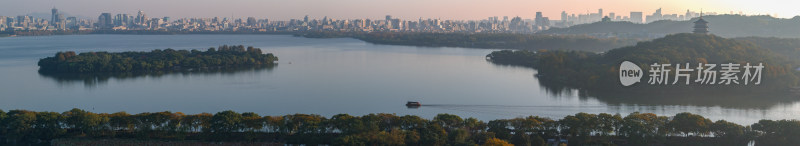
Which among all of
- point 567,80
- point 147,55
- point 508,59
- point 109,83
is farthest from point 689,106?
point 147,55

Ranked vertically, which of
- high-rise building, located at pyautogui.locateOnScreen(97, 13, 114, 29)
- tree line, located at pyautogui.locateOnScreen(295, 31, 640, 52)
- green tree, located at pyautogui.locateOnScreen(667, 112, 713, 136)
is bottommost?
green tree, located at pyautogui.locateOnScreen(667, 112, 713, 136)

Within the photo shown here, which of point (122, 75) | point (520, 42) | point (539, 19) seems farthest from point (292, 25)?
point (122, 75)

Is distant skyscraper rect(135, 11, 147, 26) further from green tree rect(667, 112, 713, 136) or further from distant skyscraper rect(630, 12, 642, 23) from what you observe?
green tree rect(667, 112, 713, 136)

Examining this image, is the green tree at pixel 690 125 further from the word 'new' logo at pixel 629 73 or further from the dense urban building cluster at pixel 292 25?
the dense urban building cluster at pixel 292 25

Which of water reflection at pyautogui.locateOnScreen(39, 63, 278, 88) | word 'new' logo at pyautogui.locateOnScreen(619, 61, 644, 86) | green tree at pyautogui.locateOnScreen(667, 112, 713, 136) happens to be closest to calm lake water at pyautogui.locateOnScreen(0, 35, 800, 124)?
water reflection at pyautogui.locateOnScreen(39, 63, 278, 88)

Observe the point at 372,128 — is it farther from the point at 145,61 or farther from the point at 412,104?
the point at 145,61

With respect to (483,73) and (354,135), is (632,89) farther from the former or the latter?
(354,135)

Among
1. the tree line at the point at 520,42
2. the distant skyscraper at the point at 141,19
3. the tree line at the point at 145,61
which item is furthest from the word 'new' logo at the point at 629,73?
the distant skyscraper at the point at 141,19
